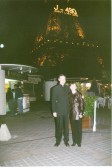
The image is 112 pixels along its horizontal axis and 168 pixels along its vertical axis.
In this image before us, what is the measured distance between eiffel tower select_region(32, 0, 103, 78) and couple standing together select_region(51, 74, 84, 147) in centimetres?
3683

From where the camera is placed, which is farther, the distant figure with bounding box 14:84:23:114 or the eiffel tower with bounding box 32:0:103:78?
the eiffel tower with bounding box 32:0:103:78

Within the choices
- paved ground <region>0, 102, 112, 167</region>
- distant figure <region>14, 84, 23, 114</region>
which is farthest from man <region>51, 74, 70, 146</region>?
distant figure <region>14, 84, 23, 114</region>

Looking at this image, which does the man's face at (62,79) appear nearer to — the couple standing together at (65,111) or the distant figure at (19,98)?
the couple standing together at (65,111)

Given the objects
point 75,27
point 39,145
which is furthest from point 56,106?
point 75,27

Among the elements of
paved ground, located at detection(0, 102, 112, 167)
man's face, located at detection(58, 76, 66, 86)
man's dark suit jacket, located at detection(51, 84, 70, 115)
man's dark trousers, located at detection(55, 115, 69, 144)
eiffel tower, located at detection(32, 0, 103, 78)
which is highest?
eiffel tower, located at detection(32, 0, 103, 78)

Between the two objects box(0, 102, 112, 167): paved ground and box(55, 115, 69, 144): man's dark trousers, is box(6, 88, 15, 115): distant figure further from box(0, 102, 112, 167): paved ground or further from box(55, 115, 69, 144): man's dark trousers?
box(55, 115, 69, 144): man's dark trousers

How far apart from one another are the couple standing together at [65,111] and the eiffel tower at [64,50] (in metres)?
36.8

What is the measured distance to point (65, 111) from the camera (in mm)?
8492

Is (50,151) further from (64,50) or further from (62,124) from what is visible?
(64,50)

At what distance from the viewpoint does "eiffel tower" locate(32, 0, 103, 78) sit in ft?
157

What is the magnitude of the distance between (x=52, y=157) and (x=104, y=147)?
1.73 metres

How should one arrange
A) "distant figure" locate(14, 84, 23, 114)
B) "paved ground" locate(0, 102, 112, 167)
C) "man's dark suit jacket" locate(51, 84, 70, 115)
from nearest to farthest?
"paved ground" locate(0, 102, 112, 167)
"man's dark suit jacket" locate(51, 84, 70, 115)
"distant figure" locate(14, 84, 23, 114)

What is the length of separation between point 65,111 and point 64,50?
4300 centimetres

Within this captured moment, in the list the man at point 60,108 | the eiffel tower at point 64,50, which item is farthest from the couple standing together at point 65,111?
the eiffel tower at point 64,50
